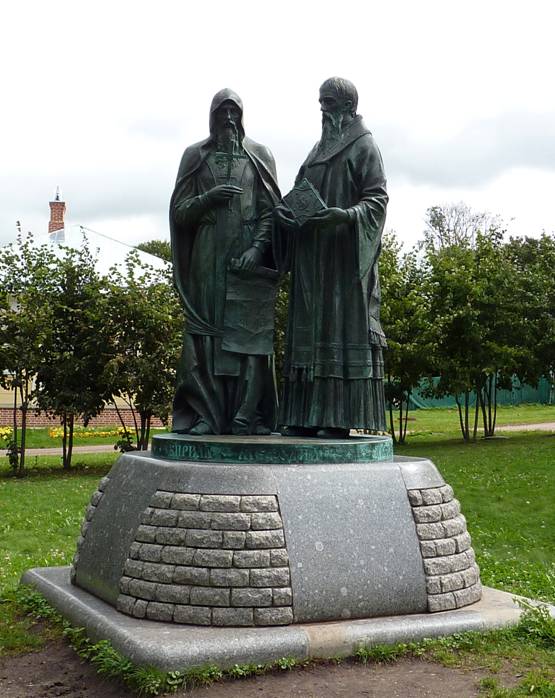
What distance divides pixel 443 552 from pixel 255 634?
1.46 m

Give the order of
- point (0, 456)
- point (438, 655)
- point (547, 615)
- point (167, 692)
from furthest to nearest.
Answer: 1. point (0, 456)
2. point (547, 615)
3. point (438, 655)
4. point (167, 692)

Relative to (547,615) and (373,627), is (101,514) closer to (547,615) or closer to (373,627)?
(373,627)

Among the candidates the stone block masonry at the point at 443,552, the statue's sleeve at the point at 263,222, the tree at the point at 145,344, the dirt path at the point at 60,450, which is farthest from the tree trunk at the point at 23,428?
the stone block masonry at the point at 443,552

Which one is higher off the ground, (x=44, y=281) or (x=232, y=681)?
(x=44, y=281)

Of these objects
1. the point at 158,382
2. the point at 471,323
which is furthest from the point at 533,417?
the point at 158,382

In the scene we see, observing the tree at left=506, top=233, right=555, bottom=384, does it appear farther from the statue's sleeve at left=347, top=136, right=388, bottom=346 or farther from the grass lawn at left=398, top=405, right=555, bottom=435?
the statue's sleeve at left=347, top=136, right=388, bottom=346

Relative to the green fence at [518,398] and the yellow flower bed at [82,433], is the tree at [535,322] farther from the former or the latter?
the green fence at [518,398]

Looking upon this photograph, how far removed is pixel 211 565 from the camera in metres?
5.47

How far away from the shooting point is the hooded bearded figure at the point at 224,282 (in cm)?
717

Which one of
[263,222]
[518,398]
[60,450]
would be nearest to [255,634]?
[263,222]

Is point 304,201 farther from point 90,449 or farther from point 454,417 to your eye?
point 454,417

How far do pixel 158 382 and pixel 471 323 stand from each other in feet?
27.2

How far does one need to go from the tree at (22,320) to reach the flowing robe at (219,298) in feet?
34.1

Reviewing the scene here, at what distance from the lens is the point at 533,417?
107 ft
